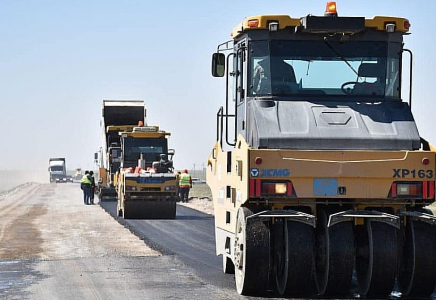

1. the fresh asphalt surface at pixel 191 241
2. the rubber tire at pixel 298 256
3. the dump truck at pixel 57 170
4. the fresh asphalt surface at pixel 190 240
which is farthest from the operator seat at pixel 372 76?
the dump truck at pixel 57 170

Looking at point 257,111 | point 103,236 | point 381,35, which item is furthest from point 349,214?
point 103,236

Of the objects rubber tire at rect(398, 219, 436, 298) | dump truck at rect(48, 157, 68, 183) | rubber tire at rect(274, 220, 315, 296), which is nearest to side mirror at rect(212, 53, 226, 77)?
rubber tire at rect(274, 220, 315, 296)

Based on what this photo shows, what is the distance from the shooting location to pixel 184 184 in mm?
40562

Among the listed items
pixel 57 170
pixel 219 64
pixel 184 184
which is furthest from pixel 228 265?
pixel 57 170

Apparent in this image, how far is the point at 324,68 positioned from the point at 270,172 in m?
1.82

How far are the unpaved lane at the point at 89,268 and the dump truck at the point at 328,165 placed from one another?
109 cm

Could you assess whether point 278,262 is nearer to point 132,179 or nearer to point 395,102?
point 395,102

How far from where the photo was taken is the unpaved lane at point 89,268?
11555 millimetres

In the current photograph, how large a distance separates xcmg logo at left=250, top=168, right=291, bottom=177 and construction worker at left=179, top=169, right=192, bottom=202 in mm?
29174

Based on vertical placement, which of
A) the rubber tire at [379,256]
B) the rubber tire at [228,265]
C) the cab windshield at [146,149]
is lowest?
the rubber tire at [228,265]

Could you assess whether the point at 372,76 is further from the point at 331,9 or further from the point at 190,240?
the point at 190,240

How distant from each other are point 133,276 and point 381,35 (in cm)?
480

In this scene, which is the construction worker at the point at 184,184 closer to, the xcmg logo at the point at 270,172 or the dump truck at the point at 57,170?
the xcmg logo at the point at 270,172

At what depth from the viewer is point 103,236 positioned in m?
21.2
